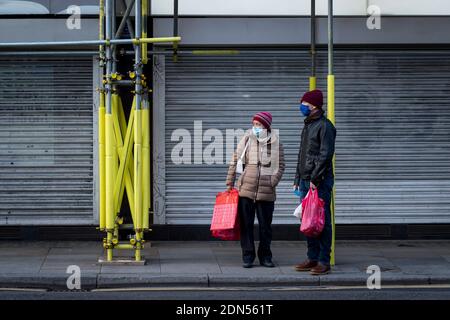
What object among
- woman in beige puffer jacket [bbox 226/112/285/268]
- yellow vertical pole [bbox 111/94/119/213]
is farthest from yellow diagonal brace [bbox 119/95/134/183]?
woman in beige puffer jacket [bbox 226/112/285/268]

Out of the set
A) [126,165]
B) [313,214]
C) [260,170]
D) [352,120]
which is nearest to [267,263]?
[313,214]

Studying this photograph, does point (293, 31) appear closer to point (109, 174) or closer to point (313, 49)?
point (313, 49)

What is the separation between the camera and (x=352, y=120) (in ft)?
43.4

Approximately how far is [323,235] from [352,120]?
3.16 meters

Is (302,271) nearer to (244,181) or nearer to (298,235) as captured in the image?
(244,181)

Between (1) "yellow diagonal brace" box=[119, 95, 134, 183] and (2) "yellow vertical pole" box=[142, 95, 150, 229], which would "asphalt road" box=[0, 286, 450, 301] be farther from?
(1) "yellow diagonal brace" box=[119, 95, 134, 183]

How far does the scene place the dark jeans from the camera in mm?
10414

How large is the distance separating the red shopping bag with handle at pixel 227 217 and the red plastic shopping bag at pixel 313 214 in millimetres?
883

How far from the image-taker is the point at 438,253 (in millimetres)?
12094

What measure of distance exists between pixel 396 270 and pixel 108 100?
4021 millimetres

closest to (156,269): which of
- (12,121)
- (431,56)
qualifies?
(12,121)

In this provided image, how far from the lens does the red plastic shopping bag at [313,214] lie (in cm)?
1027

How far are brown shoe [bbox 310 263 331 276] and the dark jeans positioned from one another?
0.19 ft

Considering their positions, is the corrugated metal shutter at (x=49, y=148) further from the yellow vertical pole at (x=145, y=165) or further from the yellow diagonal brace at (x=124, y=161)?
the yellow vertical pole at (x=145, y=165)
